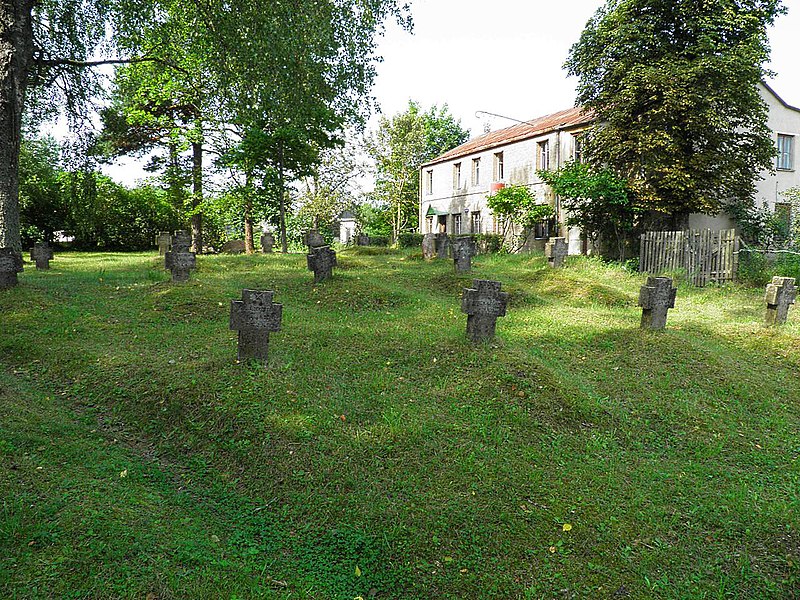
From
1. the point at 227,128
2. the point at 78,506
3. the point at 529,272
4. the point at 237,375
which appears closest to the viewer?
the point at 78,506

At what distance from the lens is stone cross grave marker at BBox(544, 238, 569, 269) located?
16.6 metres

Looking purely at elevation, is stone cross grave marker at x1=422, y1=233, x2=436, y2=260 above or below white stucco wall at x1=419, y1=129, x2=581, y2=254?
below

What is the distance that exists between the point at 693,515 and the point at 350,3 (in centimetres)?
1186

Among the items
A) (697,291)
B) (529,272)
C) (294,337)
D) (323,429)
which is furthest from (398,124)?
(323,429)

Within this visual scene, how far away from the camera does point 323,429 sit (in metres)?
5.52

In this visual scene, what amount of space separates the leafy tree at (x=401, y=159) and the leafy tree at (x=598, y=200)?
67.3 feet

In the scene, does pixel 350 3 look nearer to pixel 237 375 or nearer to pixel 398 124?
pixel 237 375

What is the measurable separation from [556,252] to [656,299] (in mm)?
7988

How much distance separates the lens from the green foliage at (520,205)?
23.0m

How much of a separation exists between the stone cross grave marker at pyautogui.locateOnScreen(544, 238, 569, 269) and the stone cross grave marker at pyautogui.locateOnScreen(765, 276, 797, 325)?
7.02 m

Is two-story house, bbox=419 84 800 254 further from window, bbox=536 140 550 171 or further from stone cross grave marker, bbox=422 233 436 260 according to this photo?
stone cross grave marker, bbox=422 233 436 260

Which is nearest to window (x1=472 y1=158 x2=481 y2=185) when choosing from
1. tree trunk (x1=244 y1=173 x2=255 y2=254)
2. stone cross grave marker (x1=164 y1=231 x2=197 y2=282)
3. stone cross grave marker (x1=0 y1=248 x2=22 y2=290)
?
tree trunk (x1=244 y1=173 x2=255 y2=254)

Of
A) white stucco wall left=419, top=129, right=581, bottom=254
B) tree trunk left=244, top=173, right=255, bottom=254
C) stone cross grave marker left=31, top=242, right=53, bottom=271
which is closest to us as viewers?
stone cross grave marker left=31, top=242, right=53, bottom=271

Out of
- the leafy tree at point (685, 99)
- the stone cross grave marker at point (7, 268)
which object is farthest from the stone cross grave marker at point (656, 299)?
the stone cross grave marker at point (7, 268)
